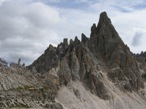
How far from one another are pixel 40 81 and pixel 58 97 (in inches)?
417

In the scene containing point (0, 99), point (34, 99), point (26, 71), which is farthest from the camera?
point (26, 71)

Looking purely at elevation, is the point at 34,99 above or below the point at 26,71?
below

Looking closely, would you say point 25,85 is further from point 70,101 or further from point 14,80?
point 70,101

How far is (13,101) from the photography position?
17212 centimetres

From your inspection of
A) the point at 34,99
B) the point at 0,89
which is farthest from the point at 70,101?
the point at 0,89

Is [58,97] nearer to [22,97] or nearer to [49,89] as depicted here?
[49,89]

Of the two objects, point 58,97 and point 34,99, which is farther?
point 58,97

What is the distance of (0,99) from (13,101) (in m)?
5.40

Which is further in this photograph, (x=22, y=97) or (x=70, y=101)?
(x=70, y=101)

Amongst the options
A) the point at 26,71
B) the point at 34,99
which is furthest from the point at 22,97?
the point at 26,71

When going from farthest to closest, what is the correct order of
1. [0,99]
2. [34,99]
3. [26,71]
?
[26,71]
[34,99]
[0,99]

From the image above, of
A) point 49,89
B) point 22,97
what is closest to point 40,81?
point 49,89

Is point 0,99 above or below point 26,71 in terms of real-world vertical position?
below

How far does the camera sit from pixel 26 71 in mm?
193375
